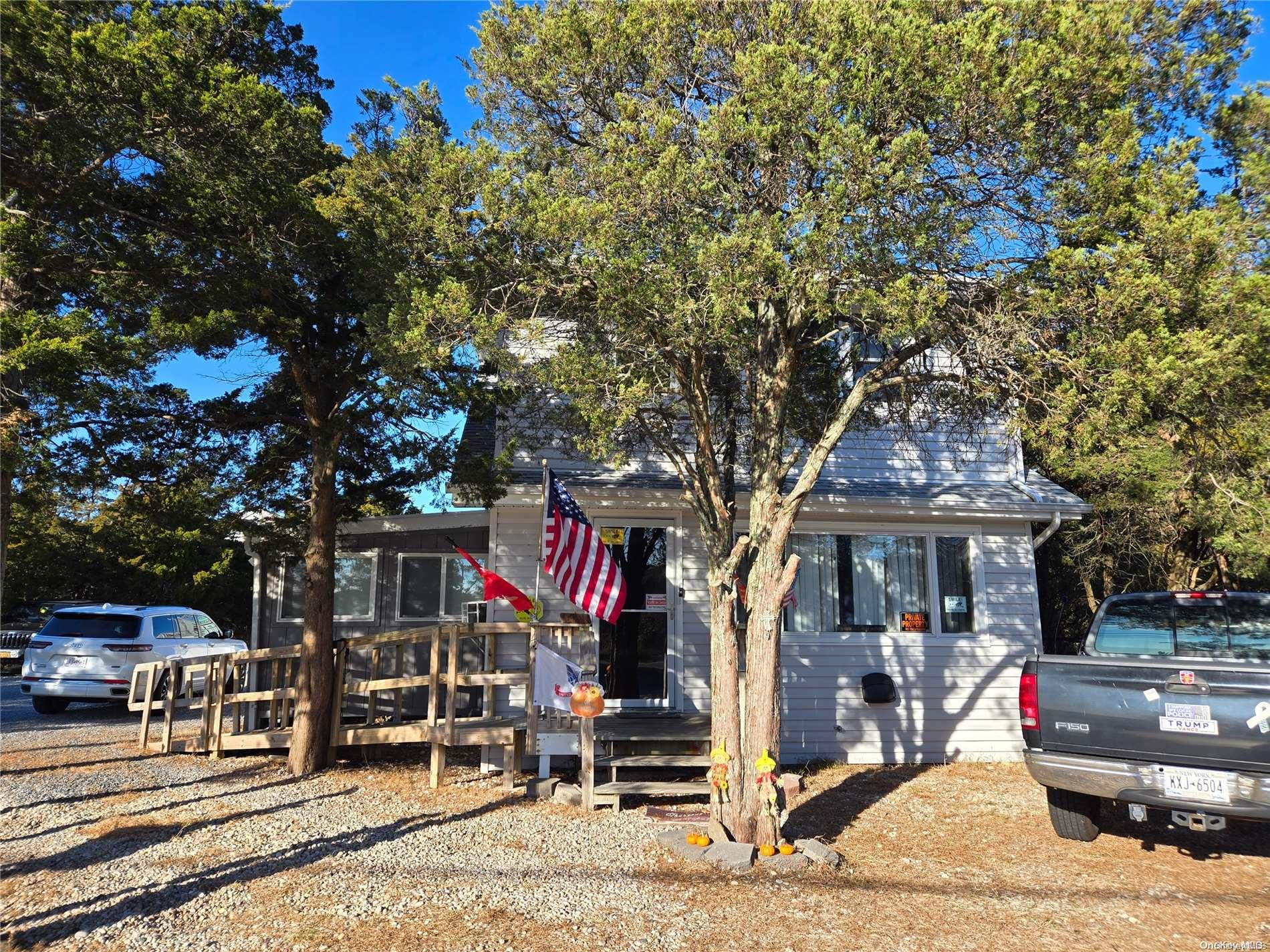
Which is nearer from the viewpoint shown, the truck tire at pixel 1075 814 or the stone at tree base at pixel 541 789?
the truck tire at pixel 1075 814

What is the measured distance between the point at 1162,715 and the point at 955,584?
5.37 m

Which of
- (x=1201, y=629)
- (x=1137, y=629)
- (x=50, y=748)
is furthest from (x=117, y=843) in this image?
(x=1201, y=629)

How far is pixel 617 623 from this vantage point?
1012 centimetres

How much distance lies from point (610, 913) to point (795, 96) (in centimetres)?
520

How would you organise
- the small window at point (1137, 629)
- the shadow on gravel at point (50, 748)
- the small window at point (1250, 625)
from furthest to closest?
the shadow on gravel at point (50, 748), the small window at point (1137, 629), the small window at point (1250, 625)

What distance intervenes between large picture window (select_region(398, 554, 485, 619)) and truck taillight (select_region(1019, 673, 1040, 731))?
24.6 ft

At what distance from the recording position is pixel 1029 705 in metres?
6.01

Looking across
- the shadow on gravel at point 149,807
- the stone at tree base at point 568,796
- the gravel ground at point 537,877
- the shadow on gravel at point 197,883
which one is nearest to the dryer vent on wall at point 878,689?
the gravel ground at point 537,877

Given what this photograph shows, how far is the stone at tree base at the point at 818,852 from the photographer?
229 inches

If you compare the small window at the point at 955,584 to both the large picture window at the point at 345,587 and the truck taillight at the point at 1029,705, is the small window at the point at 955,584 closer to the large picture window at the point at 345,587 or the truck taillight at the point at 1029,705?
the truck taillight at the point at 1029,705

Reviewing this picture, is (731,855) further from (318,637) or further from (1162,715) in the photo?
(318,637)

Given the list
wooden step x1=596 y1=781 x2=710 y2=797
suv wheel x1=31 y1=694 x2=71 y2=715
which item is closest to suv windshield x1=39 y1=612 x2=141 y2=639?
suv wheel x1=31 y1=694 x2=71 y2=715

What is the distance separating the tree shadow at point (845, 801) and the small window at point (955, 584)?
175 cm

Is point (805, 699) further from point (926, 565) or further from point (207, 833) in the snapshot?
point (207, 833)
